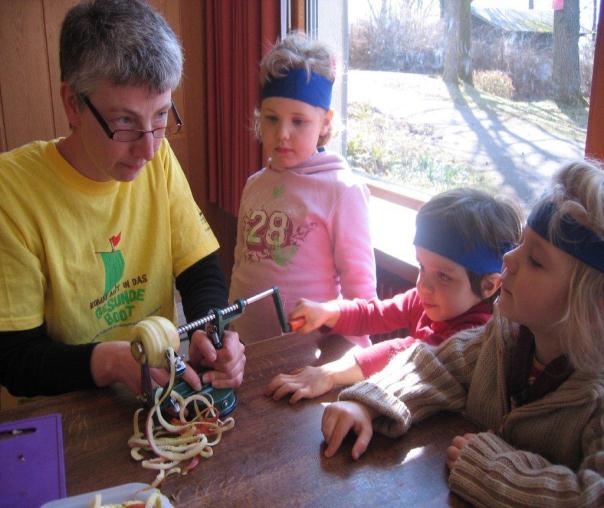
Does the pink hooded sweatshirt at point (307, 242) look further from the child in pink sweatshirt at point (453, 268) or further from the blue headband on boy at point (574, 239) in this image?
the blue headband on boy at point (574, 239)

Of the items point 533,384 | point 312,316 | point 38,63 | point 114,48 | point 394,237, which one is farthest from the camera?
point 38,63

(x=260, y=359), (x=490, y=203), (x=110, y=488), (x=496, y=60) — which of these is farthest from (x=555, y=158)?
(x=110, y=488)

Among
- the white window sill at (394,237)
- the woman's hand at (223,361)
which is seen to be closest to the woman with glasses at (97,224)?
the woman's hand at (223,361)

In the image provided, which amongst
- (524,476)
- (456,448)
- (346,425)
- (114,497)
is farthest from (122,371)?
(524,476)

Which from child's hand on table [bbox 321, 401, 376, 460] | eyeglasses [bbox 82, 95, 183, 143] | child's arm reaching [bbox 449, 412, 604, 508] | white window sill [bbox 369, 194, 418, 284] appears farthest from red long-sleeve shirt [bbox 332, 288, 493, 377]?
eyeglasses [bbox 82, 95, 183, 143]

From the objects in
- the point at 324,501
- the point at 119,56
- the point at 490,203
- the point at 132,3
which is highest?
the point at 132,3

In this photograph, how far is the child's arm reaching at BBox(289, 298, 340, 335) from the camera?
1408 millimetres

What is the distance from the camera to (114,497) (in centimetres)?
85

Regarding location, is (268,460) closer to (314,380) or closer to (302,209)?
(314,380)

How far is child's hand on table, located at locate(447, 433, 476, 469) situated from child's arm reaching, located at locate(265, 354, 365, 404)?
0.28 meters

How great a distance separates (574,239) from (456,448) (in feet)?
1.23

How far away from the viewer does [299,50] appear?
1.79 meters

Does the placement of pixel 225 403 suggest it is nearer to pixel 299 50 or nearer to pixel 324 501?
pixel 324 501

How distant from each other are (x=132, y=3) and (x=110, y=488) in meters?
0.94
